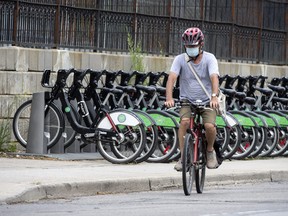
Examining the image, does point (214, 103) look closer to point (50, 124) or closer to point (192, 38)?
point (192, 38)

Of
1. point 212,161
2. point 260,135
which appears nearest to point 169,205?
point 212,161

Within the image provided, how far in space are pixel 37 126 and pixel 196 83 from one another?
4.24 m

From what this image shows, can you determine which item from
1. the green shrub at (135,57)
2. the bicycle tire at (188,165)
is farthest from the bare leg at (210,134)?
the green shrub at (135,57)

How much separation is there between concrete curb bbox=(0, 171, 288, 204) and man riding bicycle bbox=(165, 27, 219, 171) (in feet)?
1.84

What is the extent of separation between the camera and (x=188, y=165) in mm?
13914

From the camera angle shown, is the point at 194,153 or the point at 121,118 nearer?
the point at 194,153

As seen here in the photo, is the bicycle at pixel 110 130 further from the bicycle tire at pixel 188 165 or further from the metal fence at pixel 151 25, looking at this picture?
the bicycle tire at pixel 188 165

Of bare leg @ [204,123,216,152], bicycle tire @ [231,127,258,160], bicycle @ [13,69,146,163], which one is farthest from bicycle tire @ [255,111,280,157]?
bare leg @ [204,123,216,152]

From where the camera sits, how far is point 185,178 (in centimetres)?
1357

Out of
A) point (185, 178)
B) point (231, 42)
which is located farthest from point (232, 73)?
point (185, 178)

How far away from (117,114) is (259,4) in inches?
369

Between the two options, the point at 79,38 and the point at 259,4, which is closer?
the point at 79,38

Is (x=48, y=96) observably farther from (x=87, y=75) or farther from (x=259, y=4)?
(x=259, y=4)

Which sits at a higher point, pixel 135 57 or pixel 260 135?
pixel 135 57
